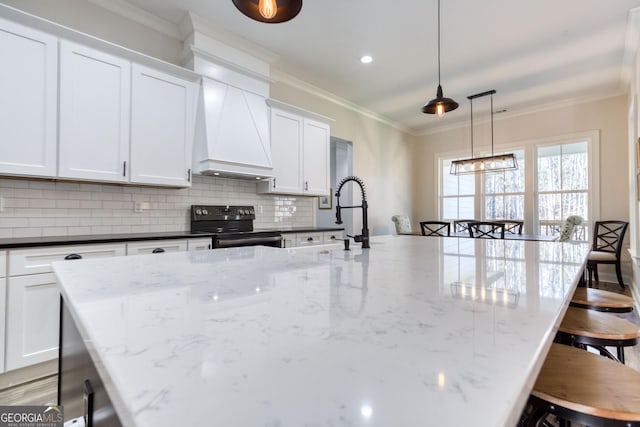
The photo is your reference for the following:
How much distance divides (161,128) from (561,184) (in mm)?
6080

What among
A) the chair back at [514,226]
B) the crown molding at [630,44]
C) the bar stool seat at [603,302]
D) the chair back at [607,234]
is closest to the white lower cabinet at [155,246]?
the bar stool seat at [603,302]

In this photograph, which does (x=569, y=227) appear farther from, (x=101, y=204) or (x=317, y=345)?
(x=101, y=204)

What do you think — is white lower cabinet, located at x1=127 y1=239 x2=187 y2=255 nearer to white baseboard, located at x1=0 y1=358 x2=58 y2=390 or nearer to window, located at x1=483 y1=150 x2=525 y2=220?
white baseboard, located at x1=0 y1=358 x2=58 y2=390

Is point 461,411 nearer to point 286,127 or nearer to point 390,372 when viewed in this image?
point 390,372

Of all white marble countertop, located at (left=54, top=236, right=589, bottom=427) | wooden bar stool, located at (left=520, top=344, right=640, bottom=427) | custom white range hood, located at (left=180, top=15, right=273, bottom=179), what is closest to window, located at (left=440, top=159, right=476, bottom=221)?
custom white range hood, located at (left=180, top=15, right=273, bottom=179)

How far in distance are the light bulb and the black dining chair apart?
5.01 m

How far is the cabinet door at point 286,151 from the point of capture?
12.7 ft

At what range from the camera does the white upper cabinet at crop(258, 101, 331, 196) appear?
3.88m

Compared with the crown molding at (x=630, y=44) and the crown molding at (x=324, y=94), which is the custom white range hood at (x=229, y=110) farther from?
the crown molding at (x=630, y=44)

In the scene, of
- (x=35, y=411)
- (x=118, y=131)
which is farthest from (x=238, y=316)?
(x=118, y=131)

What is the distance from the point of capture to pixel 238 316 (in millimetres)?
584

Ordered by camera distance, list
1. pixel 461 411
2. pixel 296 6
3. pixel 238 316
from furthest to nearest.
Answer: pixel 296 6
pixel 238 316
pixel 461 411

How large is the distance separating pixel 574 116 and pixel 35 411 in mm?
6926

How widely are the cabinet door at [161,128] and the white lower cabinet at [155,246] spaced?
0.59 m
